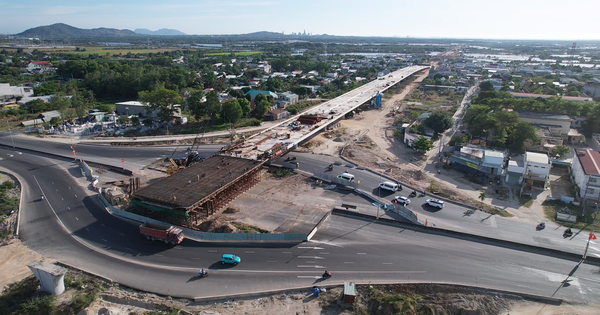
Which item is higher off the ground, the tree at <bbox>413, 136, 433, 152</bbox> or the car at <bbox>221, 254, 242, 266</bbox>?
the tree at <bbox>413, 136, 433, 152</bbox>

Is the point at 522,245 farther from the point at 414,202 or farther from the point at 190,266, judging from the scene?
the point at 190,266

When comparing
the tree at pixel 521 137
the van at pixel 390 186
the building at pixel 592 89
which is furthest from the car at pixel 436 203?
the building at pixel 592 89

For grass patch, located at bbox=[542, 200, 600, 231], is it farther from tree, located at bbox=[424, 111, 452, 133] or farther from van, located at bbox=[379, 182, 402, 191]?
tree, located at bbox=[424, 111, 452, 133]

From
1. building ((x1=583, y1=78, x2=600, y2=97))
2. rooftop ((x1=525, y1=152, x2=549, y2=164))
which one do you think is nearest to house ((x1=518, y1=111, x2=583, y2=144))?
rooftop ((x1=525, y1=152, x2=549, y2=164))

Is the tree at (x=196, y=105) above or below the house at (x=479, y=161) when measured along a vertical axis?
above

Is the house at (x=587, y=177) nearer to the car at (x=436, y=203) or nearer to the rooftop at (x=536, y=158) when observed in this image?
the rooftop at (x=536, y=158)

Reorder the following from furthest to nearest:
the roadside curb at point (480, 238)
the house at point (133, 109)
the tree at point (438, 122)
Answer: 1. the house at point (133, 109)
2. the tree at point (438, 122)
3. the roadside curb at point (480, 238)
